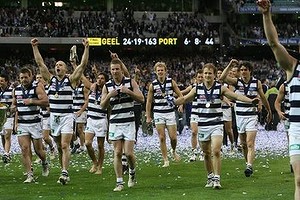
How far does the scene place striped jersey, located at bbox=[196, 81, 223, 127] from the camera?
41.6ft

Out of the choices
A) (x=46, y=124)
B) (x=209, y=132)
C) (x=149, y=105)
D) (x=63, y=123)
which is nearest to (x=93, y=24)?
(x=46, y=124)

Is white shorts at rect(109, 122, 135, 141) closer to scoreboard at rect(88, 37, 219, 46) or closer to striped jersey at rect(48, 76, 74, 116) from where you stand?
striped jersey at rect(48, 76, 74, 116)

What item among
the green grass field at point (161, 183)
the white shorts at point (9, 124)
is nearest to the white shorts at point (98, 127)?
the green grass field at point (161, 183)

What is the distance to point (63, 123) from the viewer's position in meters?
13.6

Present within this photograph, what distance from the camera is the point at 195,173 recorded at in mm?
15281

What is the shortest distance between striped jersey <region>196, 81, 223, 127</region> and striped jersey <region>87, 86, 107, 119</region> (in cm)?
328

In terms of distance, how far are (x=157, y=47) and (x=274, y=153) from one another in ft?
122

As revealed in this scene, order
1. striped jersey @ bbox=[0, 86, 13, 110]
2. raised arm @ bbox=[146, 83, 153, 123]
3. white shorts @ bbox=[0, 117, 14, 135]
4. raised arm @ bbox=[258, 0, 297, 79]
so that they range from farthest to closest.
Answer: white shorts @ bbox=[0, 117, 14, 135] < striped jersey @ bbox=[0, 86, 13, 110] < raised arm @ bbox=[146, 83, 153, 123] < raised arm @ bbox=[258, 0, 297, 79]

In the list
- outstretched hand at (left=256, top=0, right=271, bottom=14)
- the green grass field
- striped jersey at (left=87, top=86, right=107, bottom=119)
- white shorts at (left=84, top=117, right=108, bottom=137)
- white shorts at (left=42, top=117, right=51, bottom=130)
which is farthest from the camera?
white shorts at (left=42, top=117, right=51, bottom=130)

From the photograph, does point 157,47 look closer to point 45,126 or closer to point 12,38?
point 12,38

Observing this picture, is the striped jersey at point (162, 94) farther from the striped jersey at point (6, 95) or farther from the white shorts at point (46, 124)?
the striped jersey at point (6, 95)

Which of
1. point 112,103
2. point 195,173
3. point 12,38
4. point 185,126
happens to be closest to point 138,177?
point 195,173

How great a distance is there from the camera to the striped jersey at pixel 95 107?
51.0 ft

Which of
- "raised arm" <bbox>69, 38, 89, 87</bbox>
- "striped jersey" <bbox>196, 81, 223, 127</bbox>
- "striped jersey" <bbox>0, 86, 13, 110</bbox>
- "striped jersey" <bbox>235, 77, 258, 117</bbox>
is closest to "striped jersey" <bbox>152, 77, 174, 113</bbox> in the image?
"striped jersey" <bbox>235, 77, 258, 117</bbox>
